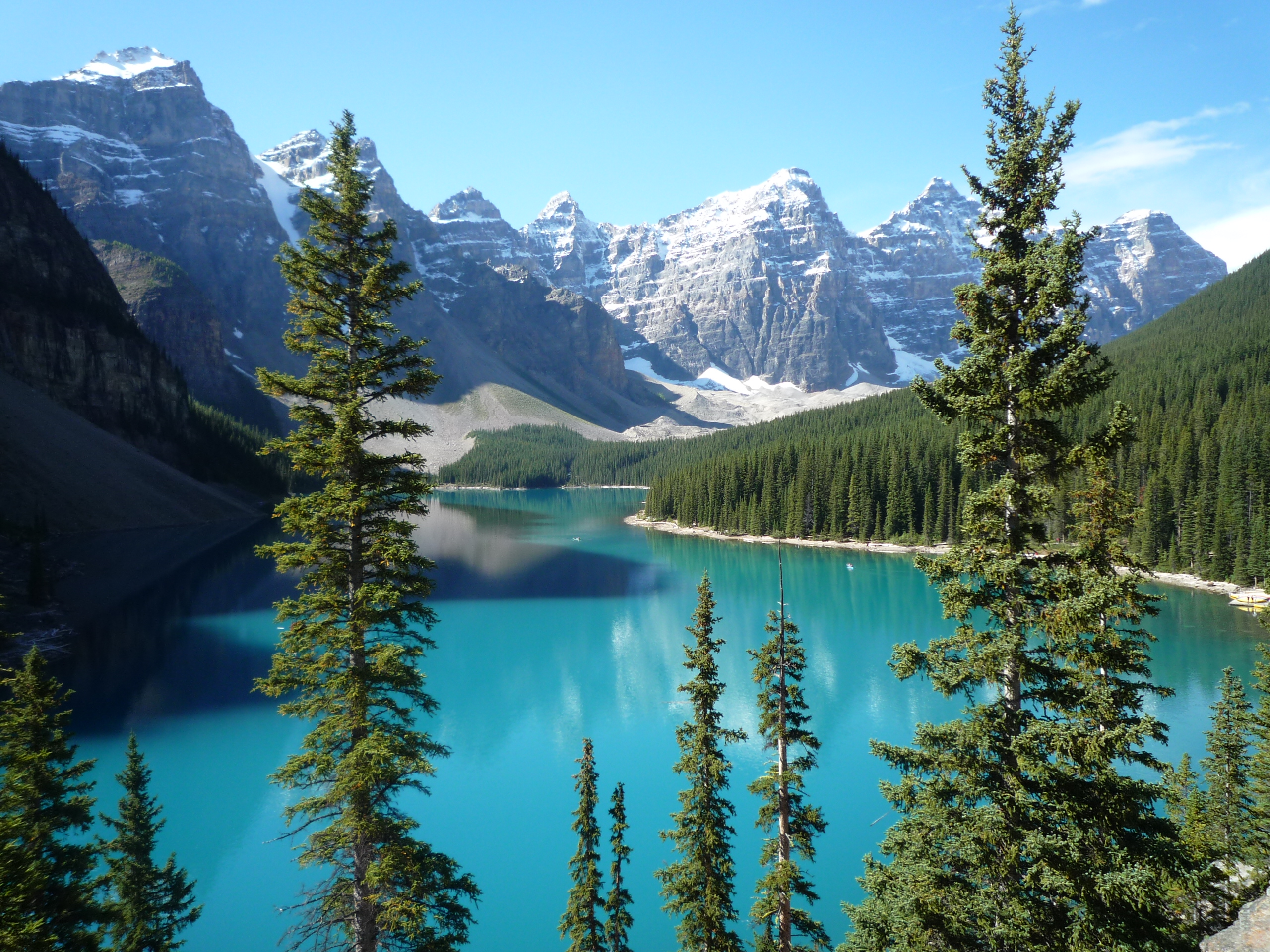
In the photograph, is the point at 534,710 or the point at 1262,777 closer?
the point at 1262,777

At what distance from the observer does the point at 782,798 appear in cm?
1191

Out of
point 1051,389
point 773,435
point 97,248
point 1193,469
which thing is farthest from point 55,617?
→ point 97,248

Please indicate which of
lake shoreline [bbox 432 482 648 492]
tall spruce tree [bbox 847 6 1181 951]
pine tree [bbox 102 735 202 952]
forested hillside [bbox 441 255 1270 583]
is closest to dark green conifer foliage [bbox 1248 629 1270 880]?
tall spruce tree [bbox 847 6 1181 951]

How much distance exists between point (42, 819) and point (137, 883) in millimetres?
3128

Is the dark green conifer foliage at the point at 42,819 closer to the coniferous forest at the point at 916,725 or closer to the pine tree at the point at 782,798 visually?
the coniferous forest at the point at 916,725

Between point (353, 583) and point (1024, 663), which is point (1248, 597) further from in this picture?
point (353, 583)

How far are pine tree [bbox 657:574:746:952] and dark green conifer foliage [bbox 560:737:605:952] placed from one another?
134 centimetres

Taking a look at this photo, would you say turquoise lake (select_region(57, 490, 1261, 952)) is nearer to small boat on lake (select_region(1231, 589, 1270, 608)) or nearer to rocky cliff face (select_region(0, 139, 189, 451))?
small boat on lake (select_region(1231, 589, 1270, 608))

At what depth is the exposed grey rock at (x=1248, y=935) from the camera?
21.8ft

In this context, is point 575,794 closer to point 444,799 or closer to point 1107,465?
point 444,799

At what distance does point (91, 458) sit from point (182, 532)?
1319cm

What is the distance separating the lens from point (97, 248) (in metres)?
175

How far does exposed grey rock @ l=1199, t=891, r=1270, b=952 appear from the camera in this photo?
663cm

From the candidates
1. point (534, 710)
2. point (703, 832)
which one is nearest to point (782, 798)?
point (703, 832)
